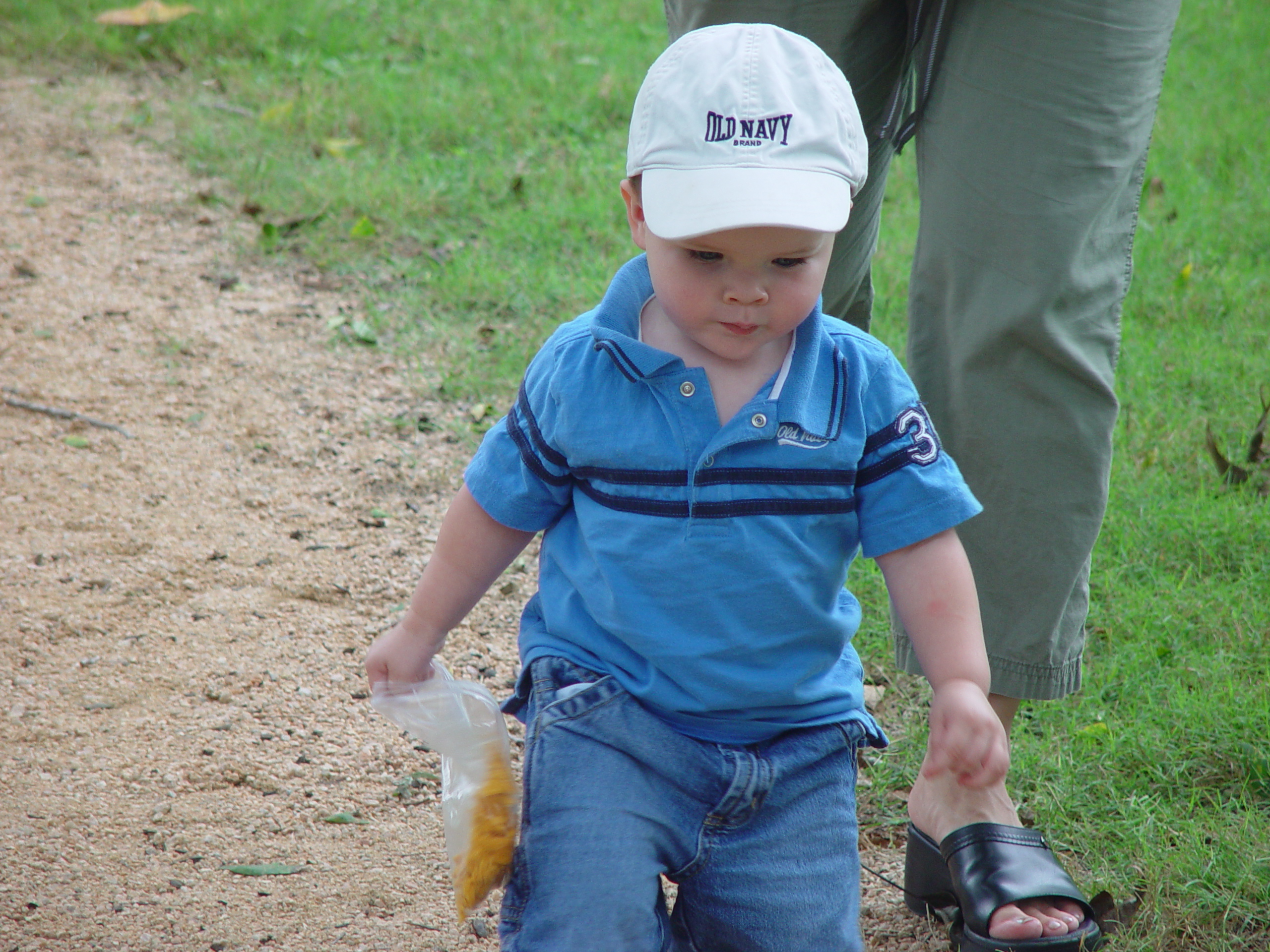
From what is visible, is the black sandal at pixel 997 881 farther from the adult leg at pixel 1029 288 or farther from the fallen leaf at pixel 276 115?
the fallen leaf at pixel 276 115

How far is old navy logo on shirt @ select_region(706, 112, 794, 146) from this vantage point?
1491 millimetres

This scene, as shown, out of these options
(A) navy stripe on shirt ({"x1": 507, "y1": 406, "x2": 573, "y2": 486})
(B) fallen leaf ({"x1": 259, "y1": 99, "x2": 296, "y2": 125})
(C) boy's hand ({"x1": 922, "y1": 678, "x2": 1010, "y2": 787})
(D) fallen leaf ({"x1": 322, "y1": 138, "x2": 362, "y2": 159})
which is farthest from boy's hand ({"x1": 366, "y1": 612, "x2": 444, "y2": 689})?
(B) fallen leaf ({"x1": 259, "y1": 99, "x2": 296, "y2": 125})

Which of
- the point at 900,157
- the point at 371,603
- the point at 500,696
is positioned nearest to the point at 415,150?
the point at 900,157

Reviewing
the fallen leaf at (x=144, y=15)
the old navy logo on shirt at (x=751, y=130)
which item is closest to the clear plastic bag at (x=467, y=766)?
the old navy logo on shirt at (x=751, y=130)

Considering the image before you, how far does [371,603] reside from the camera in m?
2.83

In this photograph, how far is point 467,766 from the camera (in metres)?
1.75

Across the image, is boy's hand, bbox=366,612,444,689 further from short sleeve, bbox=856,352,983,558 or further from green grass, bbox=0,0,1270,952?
green grass, bbox=0,0,1270,952

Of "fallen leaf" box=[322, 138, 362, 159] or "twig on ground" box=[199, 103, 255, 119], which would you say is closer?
"fallen leaf" box=[322, 138, 362, 159]

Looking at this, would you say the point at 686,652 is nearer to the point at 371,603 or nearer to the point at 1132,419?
the point at 371,603

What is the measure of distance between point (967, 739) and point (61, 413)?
109 inches

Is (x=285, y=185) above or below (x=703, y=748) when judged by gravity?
below

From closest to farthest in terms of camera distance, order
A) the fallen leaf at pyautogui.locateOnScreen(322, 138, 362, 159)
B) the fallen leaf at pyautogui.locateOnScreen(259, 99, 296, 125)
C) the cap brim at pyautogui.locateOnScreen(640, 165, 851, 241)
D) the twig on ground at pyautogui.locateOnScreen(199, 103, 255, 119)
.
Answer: the cap brim at pyautogui.locateOnScreen(640, 165, 851, 241) < the fallen leaf at pyautogui.locateOnScreen(322, 138, 362, 159) < the fallen leaf at pyautogui.locateOnScreen(259, 99, 296, 125) < the twig on ground at pyautogui.locateOnScreen(199, 103, 255, 119)

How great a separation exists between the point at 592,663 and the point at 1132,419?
2.30 metres

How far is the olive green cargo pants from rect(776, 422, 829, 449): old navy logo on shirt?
1.73 ft
